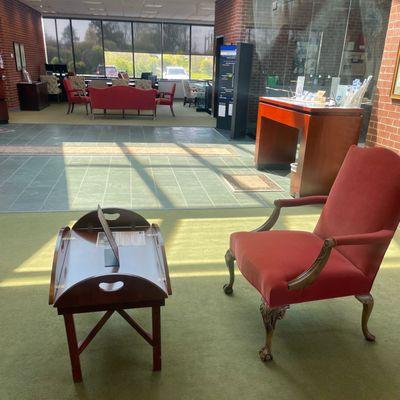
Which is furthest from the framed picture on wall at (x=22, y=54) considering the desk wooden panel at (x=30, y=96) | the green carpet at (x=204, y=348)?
the green carpet at (x=204, y=348)

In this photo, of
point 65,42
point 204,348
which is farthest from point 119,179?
point 65,42

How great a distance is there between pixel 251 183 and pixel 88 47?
1144 centimetres

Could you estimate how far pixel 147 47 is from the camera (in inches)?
542

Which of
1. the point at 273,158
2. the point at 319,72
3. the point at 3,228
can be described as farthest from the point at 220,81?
the point at 3,228

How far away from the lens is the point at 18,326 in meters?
1.96

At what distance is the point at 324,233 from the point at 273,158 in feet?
10.2

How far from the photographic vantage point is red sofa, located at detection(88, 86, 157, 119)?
8.77 meters

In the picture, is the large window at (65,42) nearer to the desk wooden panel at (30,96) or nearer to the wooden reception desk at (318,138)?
the desk wooden panel at (30,96)

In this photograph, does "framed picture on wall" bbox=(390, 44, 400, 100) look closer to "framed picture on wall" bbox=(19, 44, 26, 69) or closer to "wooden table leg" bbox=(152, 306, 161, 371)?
"wooden table leg" bbox=(152, 306, 161, 371)

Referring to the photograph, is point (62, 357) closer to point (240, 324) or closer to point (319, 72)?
point (240, 324)

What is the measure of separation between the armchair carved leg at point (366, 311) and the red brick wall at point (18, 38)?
10.3m

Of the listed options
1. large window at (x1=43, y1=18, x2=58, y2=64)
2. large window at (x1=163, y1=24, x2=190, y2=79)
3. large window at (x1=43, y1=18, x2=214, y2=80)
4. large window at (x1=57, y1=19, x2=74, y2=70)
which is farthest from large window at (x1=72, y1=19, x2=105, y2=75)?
large window at (x1=163, y1=24, x2=190, y2=79)

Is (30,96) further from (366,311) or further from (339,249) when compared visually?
(366,311)

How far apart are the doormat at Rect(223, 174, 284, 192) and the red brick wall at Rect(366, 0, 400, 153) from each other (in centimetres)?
124
